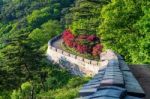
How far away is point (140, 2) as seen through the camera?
30.9m

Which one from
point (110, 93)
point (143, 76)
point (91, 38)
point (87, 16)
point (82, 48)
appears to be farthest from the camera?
point (82, 48)

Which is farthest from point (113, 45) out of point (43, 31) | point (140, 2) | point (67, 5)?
point (67, 5)

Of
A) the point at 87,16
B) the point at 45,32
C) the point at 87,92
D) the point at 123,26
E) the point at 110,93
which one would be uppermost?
the point at 110,93

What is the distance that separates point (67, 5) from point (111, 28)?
74729 millimetres

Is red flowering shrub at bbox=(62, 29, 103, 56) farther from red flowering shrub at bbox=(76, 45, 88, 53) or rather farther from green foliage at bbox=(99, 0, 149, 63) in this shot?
green foliage at bbox=(99, 0, 149, 63)

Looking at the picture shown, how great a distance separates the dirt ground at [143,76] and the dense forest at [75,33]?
11836 mm

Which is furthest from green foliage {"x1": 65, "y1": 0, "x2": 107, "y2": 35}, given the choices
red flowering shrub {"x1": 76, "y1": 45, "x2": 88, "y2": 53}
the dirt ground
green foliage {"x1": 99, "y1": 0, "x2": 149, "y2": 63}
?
the dirt ground

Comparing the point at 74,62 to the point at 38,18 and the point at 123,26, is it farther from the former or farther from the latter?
the point at 38,18

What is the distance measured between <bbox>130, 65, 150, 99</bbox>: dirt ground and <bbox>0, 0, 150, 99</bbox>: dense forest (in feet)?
38.8

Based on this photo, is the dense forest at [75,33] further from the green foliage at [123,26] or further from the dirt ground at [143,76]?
the dirt ground at [143,76]

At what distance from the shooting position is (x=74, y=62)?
183 feet

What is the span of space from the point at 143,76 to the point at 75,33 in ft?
150

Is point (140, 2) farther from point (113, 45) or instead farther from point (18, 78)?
point (18, 78)

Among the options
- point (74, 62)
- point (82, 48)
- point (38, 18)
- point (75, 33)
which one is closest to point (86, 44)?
point (82, 48)
